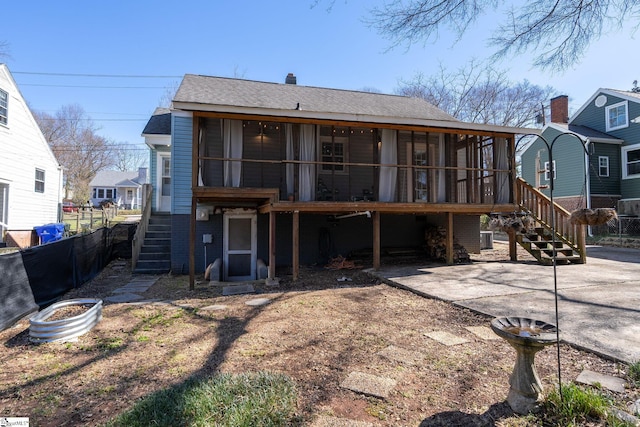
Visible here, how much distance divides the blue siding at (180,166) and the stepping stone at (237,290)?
3.42 meters

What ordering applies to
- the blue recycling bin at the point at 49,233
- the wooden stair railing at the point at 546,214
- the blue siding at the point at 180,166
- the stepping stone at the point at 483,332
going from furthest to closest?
the blue recycling bin at the point at 49,233, the blue siding at the point at 180,166, the wooden stair railing at the point at 546,214, the stepping stone at the point at 483,332

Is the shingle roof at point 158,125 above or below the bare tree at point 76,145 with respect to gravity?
below

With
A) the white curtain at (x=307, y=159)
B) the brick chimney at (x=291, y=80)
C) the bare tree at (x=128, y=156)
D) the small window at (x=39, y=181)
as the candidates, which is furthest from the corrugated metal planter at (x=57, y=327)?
the bare tree at (x=128, y=156)

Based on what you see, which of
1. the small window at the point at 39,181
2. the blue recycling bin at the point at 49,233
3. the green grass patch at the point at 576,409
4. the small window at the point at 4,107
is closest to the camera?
the green grass patch at the point at 576,409

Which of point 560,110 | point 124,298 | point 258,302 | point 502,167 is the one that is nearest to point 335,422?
point 258,302

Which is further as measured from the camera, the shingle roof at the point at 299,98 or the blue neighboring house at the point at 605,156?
the blue neighboring house at the point at 605,156

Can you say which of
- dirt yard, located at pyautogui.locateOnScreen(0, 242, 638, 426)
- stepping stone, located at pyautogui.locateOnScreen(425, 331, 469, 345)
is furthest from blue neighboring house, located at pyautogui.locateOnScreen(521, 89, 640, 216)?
dirt yard, located at pyautogui.locateOnScreen(0, 242, 638, 426)

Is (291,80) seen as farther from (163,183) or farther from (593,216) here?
(593,216)

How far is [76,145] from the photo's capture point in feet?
113

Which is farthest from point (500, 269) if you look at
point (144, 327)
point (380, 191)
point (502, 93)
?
point (502, 93)

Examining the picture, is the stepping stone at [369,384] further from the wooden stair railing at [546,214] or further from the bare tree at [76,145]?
the bare tree at [76,145]

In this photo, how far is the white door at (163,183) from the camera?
12.2 metres

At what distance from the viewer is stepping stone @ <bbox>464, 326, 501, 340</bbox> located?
4065 millimetres

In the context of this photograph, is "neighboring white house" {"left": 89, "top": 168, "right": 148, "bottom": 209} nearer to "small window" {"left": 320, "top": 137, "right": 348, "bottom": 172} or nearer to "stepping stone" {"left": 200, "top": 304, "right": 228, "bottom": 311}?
"small window" {"left": 320, "top": 137, "right": 348, "bottom": 172}
